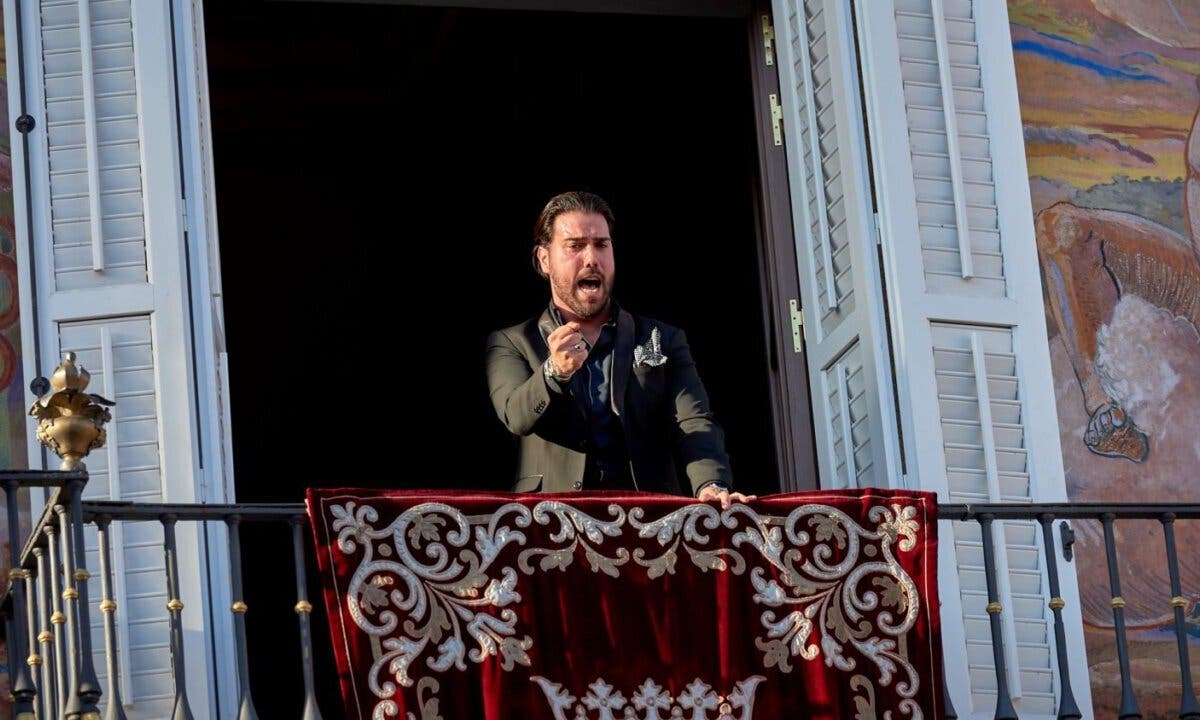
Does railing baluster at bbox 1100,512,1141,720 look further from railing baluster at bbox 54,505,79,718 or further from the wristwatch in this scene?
railing baluster at bbox 54,505,79,718

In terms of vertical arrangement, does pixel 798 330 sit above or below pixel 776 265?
below

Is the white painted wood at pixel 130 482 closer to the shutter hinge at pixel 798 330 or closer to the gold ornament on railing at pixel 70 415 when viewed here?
the gold ornament on railing at pixel 70 415

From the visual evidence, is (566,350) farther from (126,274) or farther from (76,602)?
(76,602)

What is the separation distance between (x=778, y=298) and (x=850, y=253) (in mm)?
648

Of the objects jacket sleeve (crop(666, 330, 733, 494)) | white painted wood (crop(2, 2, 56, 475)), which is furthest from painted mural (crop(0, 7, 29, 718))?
jacket sleeve (crop(666, 330, 733, 494))

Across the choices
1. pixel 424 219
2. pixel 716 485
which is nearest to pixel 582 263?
pixel 716 485

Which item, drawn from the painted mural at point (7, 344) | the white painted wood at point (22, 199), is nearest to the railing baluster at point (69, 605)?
the white painted wood at point (22, 199)

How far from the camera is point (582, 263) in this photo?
7.74m

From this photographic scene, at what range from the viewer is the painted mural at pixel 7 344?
7934 millimetres

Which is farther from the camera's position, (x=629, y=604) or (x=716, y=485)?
(x=716, y=485)

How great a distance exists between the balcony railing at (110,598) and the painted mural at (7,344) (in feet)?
2.63

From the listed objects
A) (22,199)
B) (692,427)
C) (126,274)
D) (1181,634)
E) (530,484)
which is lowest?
(1181,634)

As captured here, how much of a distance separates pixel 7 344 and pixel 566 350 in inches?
74.1

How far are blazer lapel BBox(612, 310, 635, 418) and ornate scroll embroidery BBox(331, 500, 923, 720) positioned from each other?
0.58 meters
